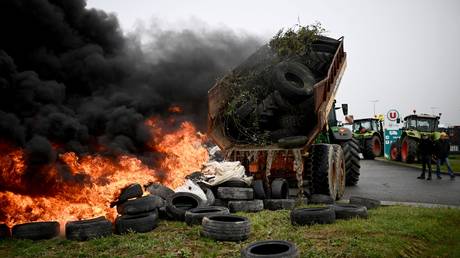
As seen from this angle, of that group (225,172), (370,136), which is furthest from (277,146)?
(370,136)

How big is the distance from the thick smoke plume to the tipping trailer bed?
667 mm

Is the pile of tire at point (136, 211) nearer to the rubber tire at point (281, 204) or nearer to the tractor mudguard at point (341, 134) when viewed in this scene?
the rubber tire at point (281, 204)

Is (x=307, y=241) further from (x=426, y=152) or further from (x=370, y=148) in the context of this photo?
(x=370, y=148)

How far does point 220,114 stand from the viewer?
10.9 metres

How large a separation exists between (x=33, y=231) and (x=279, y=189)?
5.42 m

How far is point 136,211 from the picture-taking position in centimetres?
705

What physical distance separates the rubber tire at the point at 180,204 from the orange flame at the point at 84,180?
106cm

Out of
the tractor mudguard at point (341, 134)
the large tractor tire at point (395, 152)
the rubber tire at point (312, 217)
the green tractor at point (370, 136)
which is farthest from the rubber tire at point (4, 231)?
the green tractor at point (370, 136)

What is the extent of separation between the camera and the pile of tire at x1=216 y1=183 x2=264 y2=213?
27.2ft

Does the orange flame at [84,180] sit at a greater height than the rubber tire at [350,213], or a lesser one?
greater

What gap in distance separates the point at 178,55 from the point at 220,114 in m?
2.25

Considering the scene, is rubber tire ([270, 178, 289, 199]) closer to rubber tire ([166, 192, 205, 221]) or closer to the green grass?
the green grass

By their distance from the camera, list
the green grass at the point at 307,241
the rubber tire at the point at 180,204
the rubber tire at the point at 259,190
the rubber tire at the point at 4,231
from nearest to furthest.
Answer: the green grass at the point at 307,241
the rubber tire at the point at 4,231
the rubber tire at the point at 180,204
the rubber tire at the point at 259,190

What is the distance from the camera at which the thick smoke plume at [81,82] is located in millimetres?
7246
